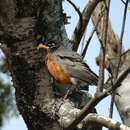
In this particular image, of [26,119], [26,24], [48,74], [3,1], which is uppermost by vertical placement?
[3,1]

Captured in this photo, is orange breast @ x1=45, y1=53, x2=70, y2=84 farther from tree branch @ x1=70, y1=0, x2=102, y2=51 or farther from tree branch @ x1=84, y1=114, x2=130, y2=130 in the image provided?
tree branch @ x1=84, y1=114, x2=130, y2=130

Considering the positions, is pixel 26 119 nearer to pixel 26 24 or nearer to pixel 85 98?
pixel 85 98

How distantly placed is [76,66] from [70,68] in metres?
0.11

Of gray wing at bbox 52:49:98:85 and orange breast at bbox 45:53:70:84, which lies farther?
gray wing at bbox 52:49:98:85

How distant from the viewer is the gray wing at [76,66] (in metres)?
3.87

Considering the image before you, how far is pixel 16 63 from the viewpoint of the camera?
10.3ft

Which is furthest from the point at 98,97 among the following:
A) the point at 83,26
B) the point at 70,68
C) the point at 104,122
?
the point at 83,26

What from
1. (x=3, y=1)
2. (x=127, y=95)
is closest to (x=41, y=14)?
(x=3, y=1)

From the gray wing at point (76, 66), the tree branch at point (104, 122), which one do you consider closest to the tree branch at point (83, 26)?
the gray wing at point (76, 66)

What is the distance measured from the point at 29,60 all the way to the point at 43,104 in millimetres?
474

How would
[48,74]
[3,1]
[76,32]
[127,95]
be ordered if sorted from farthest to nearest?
[76,32] < [127,95] < [48,74] < [3,1]

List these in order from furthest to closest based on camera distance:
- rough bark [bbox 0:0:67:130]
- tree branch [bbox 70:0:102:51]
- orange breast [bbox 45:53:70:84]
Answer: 1. tree branch [bbox 70:0:102:51]
2. orange breast [bbox 45:53:70:84]
3. rough bark [bbox 0:0:67:130]

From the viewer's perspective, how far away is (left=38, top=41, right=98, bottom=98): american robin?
3801mm

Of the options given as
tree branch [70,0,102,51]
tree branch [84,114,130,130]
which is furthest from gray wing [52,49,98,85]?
tree branch [84,114,130,130]
